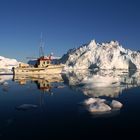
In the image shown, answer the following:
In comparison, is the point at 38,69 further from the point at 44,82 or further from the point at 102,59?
the point at 102,59

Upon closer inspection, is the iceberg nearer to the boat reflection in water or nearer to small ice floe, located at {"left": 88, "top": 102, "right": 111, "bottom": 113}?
the boat reflection in water

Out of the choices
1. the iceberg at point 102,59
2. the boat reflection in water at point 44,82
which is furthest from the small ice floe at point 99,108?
the iceberg at point 102,59

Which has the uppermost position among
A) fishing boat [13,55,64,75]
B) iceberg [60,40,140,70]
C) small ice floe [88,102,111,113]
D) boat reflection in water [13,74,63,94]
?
iceberg [60,40,140,70]

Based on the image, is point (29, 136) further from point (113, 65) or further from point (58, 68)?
point (113, 65)

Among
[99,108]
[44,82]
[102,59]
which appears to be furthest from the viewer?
[102,59]

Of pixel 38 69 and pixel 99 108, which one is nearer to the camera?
pixel 99 108

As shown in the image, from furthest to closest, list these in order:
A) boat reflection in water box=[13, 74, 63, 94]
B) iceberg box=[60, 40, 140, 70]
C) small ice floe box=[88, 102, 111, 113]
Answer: iceberg box=[60, 40, 140, 70], boat reflection in water box=[13, 74, 63, 94], small ice floe box=[88, 102, 111, 113]

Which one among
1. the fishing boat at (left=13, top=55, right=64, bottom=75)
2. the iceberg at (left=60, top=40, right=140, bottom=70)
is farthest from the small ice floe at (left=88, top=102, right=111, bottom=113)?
the iceberg at (left=60, top=40, right=140, bottom=70)

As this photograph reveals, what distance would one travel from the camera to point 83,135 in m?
16.1

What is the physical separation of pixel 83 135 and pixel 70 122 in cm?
280

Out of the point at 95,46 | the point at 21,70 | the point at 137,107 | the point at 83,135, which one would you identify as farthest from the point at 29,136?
the point at 95,46

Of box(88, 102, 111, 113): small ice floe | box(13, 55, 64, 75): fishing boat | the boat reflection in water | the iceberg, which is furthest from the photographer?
the iceberg

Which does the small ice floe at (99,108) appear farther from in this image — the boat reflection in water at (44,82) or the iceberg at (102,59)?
the iceberg at (102,59)

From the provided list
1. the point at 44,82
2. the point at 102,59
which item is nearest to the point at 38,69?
the point at 44,82
